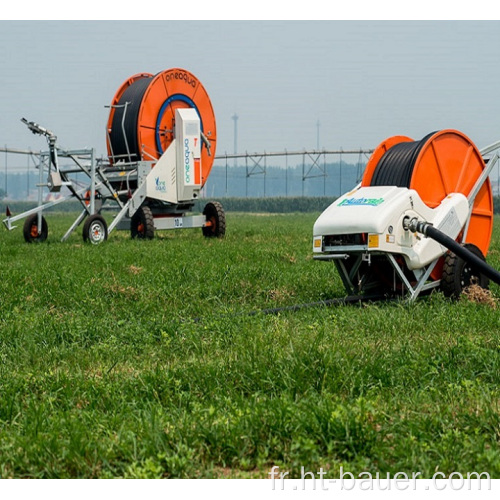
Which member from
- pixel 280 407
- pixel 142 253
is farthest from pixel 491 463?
pixel 142 253

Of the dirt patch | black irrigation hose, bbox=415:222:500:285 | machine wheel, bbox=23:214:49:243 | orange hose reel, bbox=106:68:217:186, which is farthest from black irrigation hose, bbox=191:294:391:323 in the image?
orange hose reel, bbox=106:68:217:186

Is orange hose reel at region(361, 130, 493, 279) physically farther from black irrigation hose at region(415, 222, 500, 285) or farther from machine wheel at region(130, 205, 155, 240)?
machine wheel at region(130, 205, 155, 240)

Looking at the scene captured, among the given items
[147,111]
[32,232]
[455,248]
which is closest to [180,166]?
[147,111]

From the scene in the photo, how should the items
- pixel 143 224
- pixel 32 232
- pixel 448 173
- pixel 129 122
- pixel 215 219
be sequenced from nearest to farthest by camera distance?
pixel 448 173
pixel 32 232
pixel 143 224
pixel 129 122
pixel 215 219

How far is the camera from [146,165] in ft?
58.7

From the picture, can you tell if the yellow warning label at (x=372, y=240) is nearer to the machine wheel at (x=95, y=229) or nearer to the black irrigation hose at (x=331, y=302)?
the black irrigation hose at (x=331, y=302)

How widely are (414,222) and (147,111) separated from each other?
439 inches

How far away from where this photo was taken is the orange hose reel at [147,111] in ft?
59.1

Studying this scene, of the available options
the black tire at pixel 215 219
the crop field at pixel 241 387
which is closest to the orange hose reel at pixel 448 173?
the crop field at pixel 241 387

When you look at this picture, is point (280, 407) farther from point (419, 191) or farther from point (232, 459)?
point (419, 191)

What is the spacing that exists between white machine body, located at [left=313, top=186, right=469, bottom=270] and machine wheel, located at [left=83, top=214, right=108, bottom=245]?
9.04m

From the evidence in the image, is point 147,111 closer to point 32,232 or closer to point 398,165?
point 32,232

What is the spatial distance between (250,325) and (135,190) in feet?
38.4

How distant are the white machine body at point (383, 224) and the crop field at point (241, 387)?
537mm
